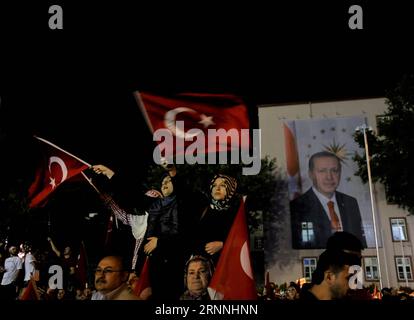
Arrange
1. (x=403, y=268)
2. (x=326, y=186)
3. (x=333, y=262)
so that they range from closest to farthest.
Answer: (x=333, y=262) < (x=403, y=268) < (x=326, y=186)

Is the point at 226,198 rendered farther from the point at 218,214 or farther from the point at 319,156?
the point at 319,156

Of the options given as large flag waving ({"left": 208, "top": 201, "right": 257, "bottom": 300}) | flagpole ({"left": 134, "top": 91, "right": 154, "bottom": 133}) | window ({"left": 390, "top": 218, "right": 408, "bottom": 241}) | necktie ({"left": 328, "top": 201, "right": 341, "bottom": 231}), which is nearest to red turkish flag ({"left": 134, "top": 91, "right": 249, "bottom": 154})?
flagpole ({"left": 134, "top": 91, "right": 154, "bottom": 133})

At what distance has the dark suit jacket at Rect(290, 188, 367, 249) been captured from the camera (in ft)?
110

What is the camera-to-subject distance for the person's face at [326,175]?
3450 centimetres

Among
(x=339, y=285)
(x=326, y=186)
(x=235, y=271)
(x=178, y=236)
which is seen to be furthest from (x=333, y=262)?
(x=326, y=186)

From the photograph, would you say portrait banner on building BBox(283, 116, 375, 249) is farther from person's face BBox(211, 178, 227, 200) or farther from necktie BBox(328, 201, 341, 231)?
person's face BBox(211, 178, 227, 200)

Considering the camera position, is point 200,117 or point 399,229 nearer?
point 200,117

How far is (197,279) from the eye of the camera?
Result: 15.4ft

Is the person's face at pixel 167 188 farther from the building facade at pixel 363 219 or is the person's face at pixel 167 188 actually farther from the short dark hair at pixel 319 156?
the short dark hair at pixel 319 156

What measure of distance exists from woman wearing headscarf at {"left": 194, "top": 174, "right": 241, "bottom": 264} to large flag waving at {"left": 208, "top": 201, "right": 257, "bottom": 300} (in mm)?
654

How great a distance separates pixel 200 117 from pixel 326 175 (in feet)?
97.7

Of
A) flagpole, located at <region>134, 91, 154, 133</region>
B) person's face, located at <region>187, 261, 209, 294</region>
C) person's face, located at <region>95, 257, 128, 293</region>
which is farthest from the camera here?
flagpole, located at <region>134, 91, 154, 133</region>

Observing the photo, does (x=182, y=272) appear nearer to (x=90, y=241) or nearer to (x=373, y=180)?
(x=90, y=241)
